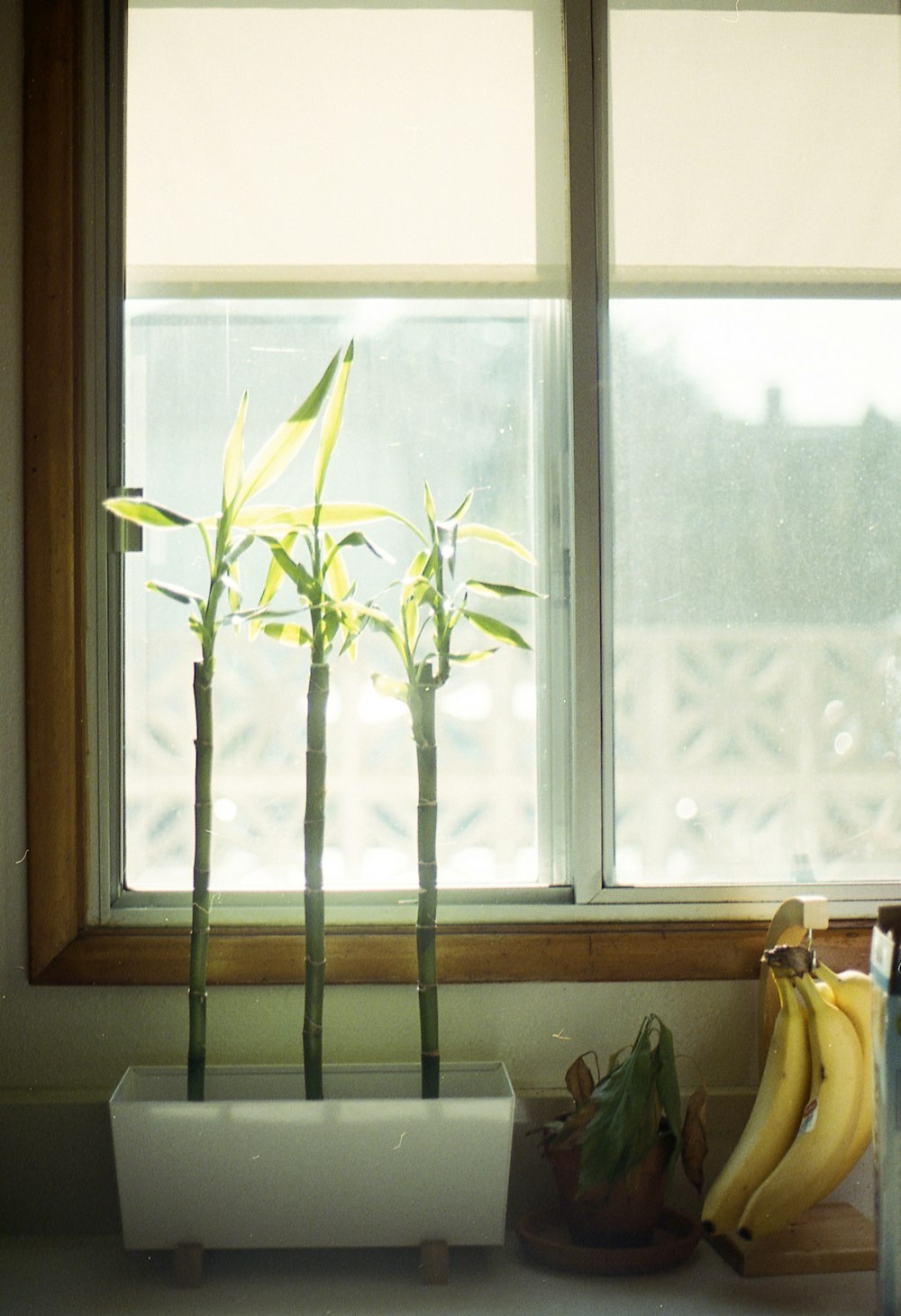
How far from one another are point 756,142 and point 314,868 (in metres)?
1.20

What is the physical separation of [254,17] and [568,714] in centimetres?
108

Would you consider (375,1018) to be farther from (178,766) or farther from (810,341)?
(810,341)

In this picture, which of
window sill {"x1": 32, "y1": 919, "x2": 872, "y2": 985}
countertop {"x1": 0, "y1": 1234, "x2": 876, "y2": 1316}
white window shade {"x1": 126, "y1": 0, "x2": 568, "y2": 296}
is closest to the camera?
countertop {"x1": 0, "y1": 1234, "x2": 876, "y2": 1316}

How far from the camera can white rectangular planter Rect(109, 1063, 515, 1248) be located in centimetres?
135

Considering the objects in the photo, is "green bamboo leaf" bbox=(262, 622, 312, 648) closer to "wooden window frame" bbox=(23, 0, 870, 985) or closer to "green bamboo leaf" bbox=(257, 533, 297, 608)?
"green bamboo leaf" bbox=(257, 533, 297, 608)

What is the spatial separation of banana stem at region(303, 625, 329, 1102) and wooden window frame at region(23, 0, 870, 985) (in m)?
0.15

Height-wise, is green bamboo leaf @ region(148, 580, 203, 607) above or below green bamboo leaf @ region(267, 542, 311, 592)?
below

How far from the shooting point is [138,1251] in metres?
1.43

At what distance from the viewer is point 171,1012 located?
62.6 inches

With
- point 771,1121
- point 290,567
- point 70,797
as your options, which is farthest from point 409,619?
point 771,1121

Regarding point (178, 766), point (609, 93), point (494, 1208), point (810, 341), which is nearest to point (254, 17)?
point (609, 93)

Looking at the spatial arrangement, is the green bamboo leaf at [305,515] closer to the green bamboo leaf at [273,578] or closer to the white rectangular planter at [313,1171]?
the green bamboo leaf at [273,578]

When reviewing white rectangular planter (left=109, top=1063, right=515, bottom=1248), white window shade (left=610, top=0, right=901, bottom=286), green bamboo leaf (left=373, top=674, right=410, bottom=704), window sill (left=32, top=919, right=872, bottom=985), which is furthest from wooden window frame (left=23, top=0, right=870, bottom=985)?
white window shade (left=610, top=0, right=901, bottom=286)

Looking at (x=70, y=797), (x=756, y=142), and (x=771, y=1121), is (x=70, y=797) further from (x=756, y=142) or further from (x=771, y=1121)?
(x=756, y=142)
